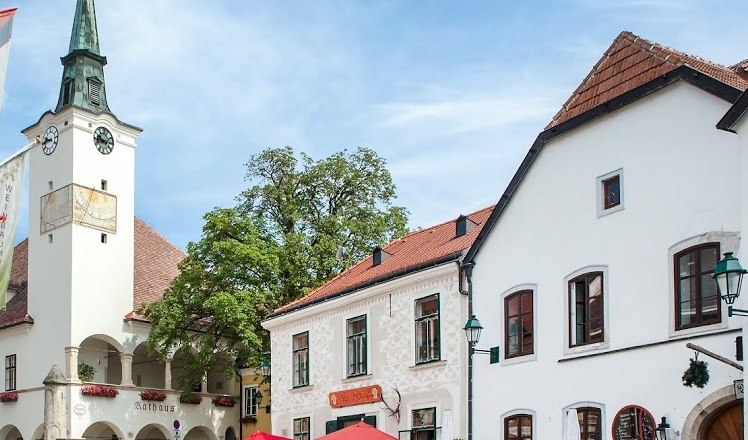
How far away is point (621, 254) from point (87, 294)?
2798 cm

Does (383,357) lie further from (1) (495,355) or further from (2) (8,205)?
(2) (8,205)

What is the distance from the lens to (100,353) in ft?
142

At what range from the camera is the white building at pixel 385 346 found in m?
23.4

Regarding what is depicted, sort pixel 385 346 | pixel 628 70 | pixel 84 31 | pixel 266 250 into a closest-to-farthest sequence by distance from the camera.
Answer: pixel 628 70 → pixel 385 346 → pixel 266 250 → pixel 84 31

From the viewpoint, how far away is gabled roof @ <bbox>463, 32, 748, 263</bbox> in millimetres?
16938

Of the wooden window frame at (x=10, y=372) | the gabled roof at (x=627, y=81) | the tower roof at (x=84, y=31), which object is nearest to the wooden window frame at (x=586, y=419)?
the gabled roof at (x=627, y=81)

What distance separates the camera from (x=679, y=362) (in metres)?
16.5

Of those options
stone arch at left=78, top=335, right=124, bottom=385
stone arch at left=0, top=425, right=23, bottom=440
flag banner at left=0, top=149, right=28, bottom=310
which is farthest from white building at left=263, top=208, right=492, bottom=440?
stone arch at left=0, top=425, right=23, bottom=440

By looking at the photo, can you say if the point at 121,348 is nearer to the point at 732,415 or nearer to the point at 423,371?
the point at 423,371

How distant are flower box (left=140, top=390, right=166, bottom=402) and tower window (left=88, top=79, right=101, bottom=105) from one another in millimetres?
12094

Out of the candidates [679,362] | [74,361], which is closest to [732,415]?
[679,362]

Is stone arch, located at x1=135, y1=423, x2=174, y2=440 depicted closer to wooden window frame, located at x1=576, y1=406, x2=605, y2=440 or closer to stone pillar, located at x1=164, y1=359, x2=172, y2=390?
stone pillar, located at x1=164, y1=359, x2=172, y2=390

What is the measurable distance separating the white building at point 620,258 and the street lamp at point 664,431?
0.10 meters

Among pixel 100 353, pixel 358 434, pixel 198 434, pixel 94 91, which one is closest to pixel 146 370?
pixel 100 353
